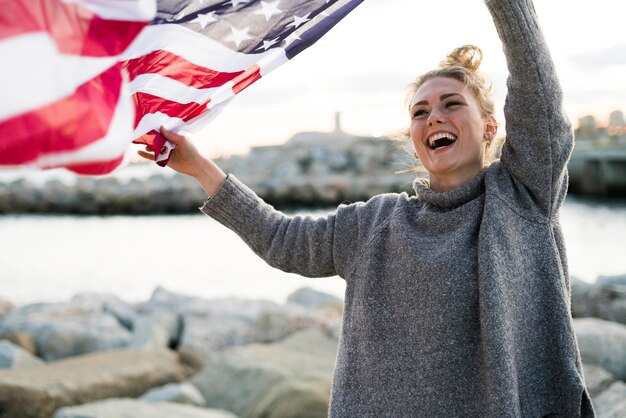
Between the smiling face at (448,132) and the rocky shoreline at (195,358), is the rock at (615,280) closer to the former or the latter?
the rocky shoreline at (195,358)

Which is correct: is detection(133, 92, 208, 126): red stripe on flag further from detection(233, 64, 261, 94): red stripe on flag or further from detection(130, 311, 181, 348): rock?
detection(130, 311, 181, 348): rock

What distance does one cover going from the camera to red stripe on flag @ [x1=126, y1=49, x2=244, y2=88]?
5.92 feet

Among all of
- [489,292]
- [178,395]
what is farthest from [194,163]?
[178,395]

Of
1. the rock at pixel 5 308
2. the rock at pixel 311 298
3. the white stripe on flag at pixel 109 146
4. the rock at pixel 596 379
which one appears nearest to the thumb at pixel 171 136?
the white stripe on flag at pixel 109 146

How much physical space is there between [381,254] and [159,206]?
2244cm

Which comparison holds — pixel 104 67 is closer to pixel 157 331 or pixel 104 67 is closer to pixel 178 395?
pixel 178 395

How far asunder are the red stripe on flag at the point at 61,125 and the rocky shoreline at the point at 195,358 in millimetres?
2206

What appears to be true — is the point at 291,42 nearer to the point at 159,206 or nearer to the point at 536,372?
the point at 536,372

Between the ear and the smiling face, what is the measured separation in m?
0.04

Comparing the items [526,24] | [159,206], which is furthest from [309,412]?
[159,206]

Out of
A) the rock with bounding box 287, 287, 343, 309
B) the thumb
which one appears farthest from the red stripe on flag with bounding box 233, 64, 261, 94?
the rock with bounding box 287, 287, 343, 309

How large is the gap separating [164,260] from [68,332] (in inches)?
286

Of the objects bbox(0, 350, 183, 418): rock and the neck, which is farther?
bbox(0, 350, 183, 418): rock

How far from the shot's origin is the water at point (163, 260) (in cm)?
977
